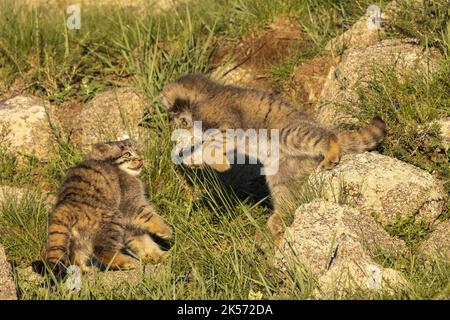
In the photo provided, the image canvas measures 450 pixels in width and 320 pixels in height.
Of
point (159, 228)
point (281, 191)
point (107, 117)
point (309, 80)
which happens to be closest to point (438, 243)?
point (281, 191)

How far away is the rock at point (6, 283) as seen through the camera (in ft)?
20.0

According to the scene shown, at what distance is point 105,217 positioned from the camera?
718cm

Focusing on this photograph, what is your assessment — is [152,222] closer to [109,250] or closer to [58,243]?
[109,250]

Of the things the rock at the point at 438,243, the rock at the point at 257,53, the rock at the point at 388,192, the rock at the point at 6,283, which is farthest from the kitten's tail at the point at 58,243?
the rock at the point at 257,53

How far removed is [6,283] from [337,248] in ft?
7.28

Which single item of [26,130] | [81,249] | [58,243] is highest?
[26,130]

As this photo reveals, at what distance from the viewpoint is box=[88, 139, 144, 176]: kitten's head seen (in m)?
7.67

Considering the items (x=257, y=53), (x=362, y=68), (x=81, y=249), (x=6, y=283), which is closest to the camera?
(x=6, y=283)

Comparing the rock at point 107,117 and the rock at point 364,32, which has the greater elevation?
the rock at point 364,32

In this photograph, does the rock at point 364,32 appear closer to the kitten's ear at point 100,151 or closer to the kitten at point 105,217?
the kitten at point 105,217

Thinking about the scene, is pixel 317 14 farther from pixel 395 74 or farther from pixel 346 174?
pixel 346 174

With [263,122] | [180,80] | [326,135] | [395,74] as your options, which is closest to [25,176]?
[180,80]

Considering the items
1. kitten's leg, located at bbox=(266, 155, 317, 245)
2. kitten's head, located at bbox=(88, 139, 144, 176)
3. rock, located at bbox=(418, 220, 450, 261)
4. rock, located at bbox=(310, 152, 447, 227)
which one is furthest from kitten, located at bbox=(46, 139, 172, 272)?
rock, located at bbox=(418, 220, 450, 261)

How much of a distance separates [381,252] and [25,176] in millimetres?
3768
